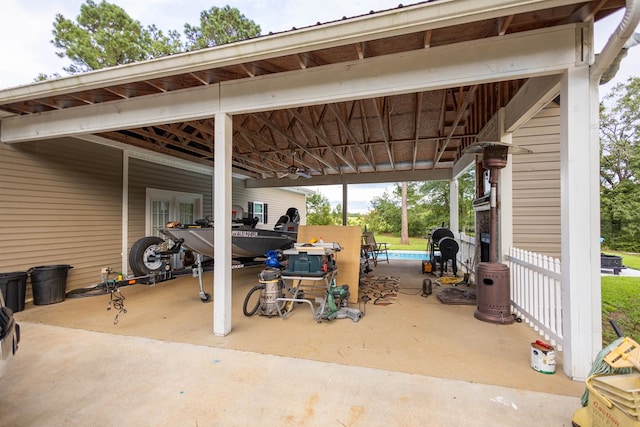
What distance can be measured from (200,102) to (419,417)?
3860mm

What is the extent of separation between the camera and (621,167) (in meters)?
15.4

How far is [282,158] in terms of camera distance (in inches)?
350

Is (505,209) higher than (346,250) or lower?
higher

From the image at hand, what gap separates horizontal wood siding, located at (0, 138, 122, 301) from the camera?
4.67m

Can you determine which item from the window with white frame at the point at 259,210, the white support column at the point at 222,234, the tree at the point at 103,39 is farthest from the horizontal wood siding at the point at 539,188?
the tree at the point at 103,39

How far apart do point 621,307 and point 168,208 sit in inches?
413

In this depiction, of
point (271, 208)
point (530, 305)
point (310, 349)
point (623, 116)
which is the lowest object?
point (310, 349)

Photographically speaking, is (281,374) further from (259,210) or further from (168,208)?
(259,210)

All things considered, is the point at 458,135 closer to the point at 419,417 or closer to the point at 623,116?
the point at 419,417

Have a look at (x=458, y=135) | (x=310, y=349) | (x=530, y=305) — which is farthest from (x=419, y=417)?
(x=458, y=135)

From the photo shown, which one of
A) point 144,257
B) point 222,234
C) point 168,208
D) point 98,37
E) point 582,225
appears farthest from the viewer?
point 98,37

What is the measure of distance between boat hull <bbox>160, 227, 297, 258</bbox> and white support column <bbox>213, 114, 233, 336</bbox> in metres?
1.48

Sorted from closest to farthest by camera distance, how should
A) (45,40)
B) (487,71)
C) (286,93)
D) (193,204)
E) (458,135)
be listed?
(487,71) → (286,93) → (458,135) → (193,204) → (45,40)

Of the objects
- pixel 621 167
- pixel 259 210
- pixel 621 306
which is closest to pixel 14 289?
pixel 259 210
